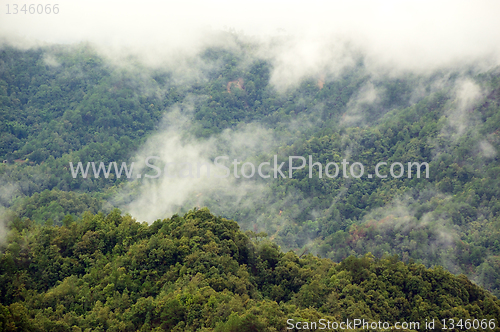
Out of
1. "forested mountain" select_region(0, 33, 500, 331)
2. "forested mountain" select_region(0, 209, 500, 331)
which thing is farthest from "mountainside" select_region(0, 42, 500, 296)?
"forested mountain" select_region(0, 209, 500, 331)

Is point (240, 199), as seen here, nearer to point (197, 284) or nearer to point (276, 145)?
point (276, 145)

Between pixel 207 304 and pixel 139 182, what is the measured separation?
249ft

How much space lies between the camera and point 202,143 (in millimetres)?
129375

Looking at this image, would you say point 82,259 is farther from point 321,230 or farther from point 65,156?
point 65,156

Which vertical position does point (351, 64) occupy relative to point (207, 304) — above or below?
above

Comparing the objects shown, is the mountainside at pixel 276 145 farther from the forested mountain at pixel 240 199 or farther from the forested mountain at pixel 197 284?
the forested mountain at pixel 197 284

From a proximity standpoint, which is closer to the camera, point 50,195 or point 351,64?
point 50,195

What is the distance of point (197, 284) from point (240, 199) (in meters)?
64.4

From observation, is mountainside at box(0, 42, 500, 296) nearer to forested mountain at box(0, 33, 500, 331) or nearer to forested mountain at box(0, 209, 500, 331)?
forested mountain at box(0, 33, 500, 331)

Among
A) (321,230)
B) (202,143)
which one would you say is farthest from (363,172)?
(202,143)

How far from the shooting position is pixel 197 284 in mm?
46875

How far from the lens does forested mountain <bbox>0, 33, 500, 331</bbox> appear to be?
47.4m

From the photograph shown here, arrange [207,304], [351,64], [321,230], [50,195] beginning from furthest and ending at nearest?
[351,64]
[321,230]
[50,195]
[207,304]

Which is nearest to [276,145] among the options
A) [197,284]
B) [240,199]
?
[240,199]
